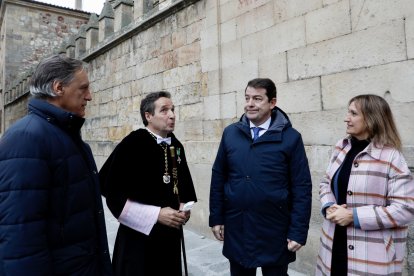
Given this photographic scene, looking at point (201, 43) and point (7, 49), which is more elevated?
point (7, 49)

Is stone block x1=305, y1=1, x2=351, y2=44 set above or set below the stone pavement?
above

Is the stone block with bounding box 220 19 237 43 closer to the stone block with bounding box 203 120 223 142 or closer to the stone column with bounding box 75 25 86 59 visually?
the stone block with bounding box 203 120 223 142

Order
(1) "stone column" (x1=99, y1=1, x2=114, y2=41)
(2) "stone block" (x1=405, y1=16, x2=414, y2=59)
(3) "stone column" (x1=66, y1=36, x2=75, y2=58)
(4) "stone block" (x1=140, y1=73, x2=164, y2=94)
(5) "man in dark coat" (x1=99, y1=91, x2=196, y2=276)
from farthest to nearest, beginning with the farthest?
1. (3) "stone column" (x1=66, y1=36, x2=75, y2=58)
2. (1) "stone column" (x1=99, y1=1, x2=114, y2=41)
3. (4) "stone block" (x1=140, y1=73, x2=164, y2=94)
4. (2) "stone block" (x1=405, y1=16, x2=414, y2=59)
5. (5) "man in dark coat" (x1=99, y1=91, x2=196, y2=276)

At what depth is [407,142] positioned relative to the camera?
2.77 metres

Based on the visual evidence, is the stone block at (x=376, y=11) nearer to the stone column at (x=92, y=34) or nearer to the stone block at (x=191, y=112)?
the stone block at (x=191, y=112)

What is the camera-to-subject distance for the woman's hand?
6.36 ft

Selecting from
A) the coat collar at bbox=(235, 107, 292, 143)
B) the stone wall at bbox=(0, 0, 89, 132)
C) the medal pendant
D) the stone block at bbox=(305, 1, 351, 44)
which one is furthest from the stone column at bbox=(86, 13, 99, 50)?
the stone wall at bbox=(0, 0, 89, 132)

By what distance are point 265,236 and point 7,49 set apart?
20.8 metres

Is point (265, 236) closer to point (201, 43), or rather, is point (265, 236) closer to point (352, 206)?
point (352, 206)

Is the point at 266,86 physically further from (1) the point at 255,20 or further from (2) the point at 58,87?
(1) the point at 255,20

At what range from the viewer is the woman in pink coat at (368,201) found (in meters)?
1.86

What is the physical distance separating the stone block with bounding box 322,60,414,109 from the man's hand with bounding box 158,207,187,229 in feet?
6.43

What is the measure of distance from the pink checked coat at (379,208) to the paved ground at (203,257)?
177 centimetres

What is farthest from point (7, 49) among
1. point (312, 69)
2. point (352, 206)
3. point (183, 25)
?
point (352, 206)
